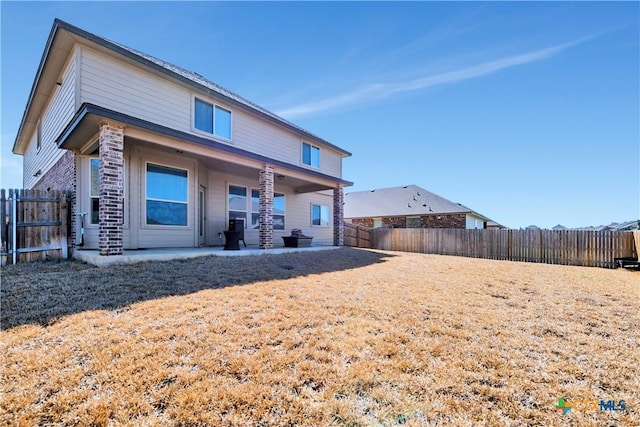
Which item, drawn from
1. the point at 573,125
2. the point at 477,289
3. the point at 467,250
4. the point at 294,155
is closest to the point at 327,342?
the point at 477,289

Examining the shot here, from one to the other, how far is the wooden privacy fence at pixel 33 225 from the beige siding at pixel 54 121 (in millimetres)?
2125

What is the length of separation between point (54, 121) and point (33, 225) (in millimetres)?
3963

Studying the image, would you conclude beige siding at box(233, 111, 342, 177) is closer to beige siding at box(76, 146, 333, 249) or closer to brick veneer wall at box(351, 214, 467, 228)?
beige siding at box(76, 146, 333, 249)

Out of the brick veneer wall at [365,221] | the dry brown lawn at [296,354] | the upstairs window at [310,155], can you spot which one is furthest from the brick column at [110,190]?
the brick veneer wall at [365,221]

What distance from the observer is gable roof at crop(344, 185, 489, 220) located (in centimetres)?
2161

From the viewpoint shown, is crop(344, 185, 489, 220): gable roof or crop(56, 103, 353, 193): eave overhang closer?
crop(56, 103, 353, 193): eave overhang

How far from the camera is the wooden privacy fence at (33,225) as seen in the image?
246 inches

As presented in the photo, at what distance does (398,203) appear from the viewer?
23953 mm

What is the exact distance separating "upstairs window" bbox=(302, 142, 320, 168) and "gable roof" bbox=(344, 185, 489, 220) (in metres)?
11.3

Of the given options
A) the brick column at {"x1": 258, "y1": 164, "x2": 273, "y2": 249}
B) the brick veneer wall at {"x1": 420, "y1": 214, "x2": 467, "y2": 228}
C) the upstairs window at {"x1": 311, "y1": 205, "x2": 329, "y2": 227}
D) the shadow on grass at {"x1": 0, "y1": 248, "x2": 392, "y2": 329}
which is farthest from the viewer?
the brick veneer wall at {"x1": 420, "y1": 214, "x2": 467, "y2": 228}

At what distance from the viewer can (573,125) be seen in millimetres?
13766

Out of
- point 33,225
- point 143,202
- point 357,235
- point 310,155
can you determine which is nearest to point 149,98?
point 143,202

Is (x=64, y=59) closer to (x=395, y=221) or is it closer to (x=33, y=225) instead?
(x=33, y=225)

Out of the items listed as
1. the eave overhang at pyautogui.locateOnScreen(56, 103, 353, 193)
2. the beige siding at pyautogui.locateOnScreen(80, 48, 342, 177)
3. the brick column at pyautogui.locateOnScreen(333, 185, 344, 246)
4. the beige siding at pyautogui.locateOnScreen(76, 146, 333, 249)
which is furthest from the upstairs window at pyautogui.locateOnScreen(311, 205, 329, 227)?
the eave overhang at pyautogui.locateOnScreen(56, 103, 353, 193)
